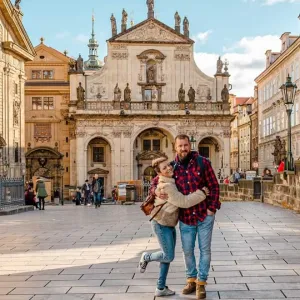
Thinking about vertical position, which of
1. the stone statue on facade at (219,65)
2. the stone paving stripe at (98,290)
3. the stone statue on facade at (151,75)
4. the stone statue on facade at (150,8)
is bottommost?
the stone paving stripe at (98,290)

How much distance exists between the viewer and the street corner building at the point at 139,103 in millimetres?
58375

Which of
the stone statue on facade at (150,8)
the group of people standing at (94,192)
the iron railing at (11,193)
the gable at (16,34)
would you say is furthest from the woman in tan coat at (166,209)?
the stone statue on facade at (150,8)

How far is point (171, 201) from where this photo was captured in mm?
6930

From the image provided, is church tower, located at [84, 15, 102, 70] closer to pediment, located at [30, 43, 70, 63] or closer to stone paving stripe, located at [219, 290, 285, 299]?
pediment, located at [30, 43, 70, 63]

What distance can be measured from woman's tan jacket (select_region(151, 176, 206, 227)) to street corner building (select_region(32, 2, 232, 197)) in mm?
51125

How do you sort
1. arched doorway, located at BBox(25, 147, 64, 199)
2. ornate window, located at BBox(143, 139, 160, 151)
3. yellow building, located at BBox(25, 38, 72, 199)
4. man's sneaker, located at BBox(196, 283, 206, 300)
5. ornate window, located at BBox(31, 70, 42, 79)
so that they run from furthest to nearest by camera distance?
ornate window, located at BBox(31, 70, 42, 79) < yellow building, located at BBox(25, 38, 72, 199) < ornate window, located at BBox(143, 139, 160, 151) < arched doorway, located at BBox(25, 147, 64, 199) < man's sneaker, located at BBox(196, 283, 206, 300)

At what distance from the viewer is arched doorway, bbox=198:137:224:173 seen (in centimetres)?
6015

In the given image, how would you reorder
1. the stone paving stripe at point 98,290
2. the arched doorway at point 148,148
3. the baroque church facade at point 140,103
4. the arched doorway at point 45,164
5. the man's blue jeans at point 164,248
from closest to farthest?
the man's blue jeans at point 164,248, the stone paving stripe at point 98,290, the baroque church facade at point 140,103, the arched doorway at point 148,148, the arched doorway at point 45,164

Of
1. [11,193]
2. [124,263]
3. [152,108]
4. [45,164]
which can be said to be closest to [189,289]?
[124,263]

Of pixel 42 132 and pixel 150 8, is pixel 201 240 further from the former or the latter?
pixel 42 132

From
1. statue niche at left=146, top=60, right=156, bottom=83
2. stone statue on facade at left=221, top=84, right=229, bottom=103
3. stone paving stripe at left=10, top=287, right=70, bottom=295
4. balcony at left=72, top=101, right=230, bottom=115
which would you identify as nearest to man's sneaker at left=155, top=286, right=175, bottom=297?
stone paving stripe at left=10, top=287, right=70, bottom=295

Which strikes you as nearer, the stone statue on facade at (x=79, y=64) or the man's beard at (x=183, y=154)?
the man's beard at (x=183, y=154)

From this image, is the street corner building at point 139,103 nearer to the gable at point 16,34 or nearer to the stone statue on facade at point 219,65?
the stone statue on facade at point 219,65

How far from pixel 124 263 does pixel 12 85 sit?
1293 inches
